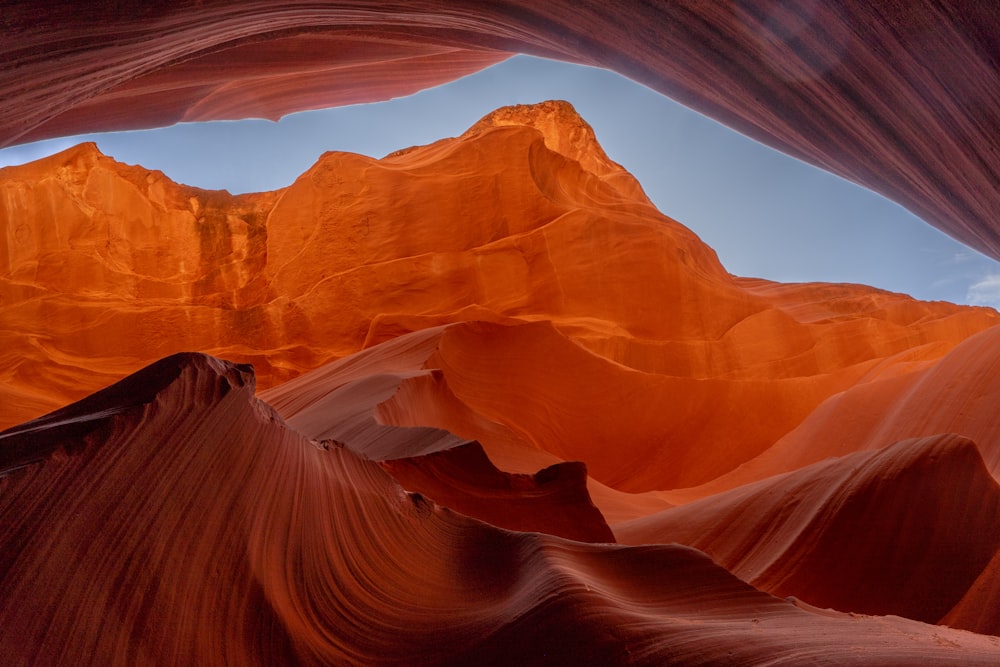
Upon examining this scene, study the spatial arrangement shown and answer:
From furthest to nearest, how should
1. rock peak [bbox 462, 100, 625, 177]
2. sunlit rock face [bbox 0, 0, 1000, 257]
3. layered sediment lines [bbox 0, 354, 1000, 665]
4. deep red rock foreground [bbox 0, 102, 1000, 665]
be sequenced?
rock peak [bbox 462, 100, 625, 177] < sunlit rock face [bbox 0, 0, 1000, 257] < deep red rock foreground [bbox 0, 102, 1000, 665] < layered sediment lines [bbox 0, 354, 1000, 665]

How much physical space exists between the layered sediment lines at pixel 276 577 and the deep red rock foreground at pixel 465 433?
0.01 metres

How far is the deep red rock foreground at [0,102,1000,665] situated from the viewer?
2061 mm

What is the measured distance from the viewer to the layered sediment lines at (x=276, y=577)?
1.87m

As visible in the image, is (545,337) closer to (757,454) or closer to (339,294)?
(757,454)

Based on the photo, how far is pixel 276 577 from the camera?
2348 millimetres

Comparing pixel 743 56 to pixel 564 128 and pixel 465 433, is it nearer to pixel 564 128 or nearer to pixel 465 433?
pixel 465 433

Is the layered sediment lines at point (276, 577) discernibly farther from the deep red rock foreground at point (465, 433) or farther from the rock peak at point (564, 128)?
the rock peak at point (564, 128)

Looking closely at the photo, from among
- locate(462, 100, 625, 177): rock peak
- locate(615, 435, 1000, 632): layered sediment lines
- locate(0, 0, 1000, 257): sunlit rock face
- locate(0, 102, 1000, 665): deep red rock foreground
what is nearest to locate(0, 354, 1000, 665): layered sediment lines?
locate(0, 102, 1000, 665): deep red rock foreground

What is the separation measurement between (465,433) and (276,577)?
515cm

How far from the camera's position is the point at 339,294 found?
12727mm

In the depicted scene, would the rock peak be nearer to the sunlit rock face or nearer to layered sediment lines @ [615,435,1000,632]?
the sunlit rock face

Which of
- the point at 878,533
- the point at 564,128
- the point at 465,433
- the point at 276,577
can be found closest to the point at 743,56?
the point at 276,577

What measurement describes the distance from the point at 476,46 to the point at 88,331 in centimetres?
1004

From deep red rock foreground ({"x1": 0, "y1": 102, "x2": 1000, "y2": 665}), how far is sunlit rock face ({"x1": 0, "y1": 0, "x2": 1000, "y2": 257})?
1.14 metres
